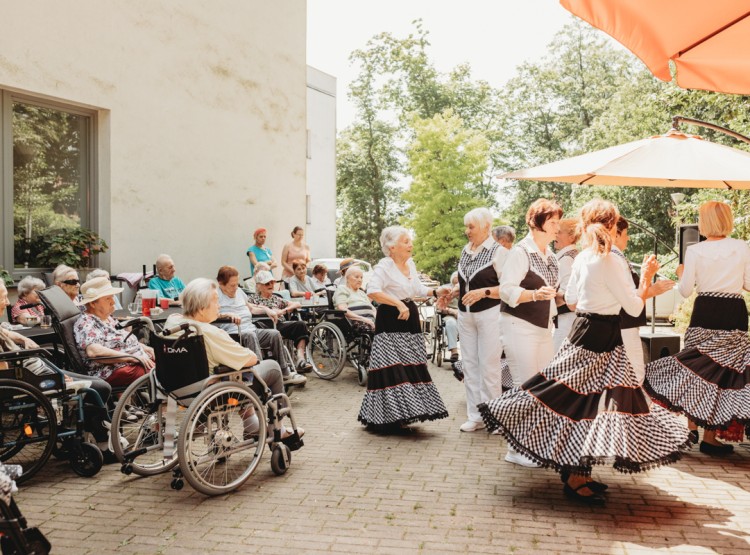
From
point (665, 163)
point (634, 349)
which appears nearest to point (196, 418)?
point (634, 349)

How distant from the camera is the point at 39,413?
5312 millimetres

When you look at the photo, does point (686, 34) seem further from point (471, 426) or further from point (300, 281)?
point (300, 281)

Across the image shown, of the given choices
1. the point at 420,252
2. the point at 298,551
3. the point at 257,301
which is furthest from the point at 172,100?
the point at 420,252

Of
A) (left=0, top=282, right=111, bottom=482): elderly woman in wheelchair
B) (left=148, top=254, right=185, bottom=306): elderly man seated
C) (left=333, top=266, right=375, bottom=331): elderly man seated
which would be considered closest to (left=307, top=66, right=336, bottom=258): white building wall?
(left=333, top=266, right=375, bottom=331): elderly man seated

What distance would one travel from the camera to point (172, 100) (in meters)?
11.1

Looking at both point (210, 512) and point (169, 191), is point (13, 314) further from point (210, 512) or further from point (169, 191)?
point (169, 191)

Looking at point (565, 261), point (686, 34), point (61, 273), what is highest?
point (686, 34)

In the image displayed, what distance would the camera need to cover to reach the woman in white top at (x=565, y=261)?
254 inches

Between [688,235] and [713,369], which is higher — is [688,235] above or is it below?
above

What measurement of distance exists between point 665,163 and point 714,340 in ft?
4.78

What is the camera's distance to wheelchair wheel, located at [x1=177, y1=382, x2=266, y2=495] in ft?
14.7

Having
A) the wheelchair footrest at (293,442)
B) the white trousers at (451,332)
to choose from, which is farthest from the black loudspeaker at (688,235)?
the wheelchair footrest at (293,442)

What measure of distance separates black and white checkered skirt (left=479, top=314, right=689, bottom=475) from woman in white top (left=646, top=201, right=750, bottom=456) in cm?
134

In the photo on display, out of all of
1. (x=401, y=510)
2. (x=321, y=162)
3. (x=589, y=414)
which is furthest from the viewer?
(x=321, y=162)
